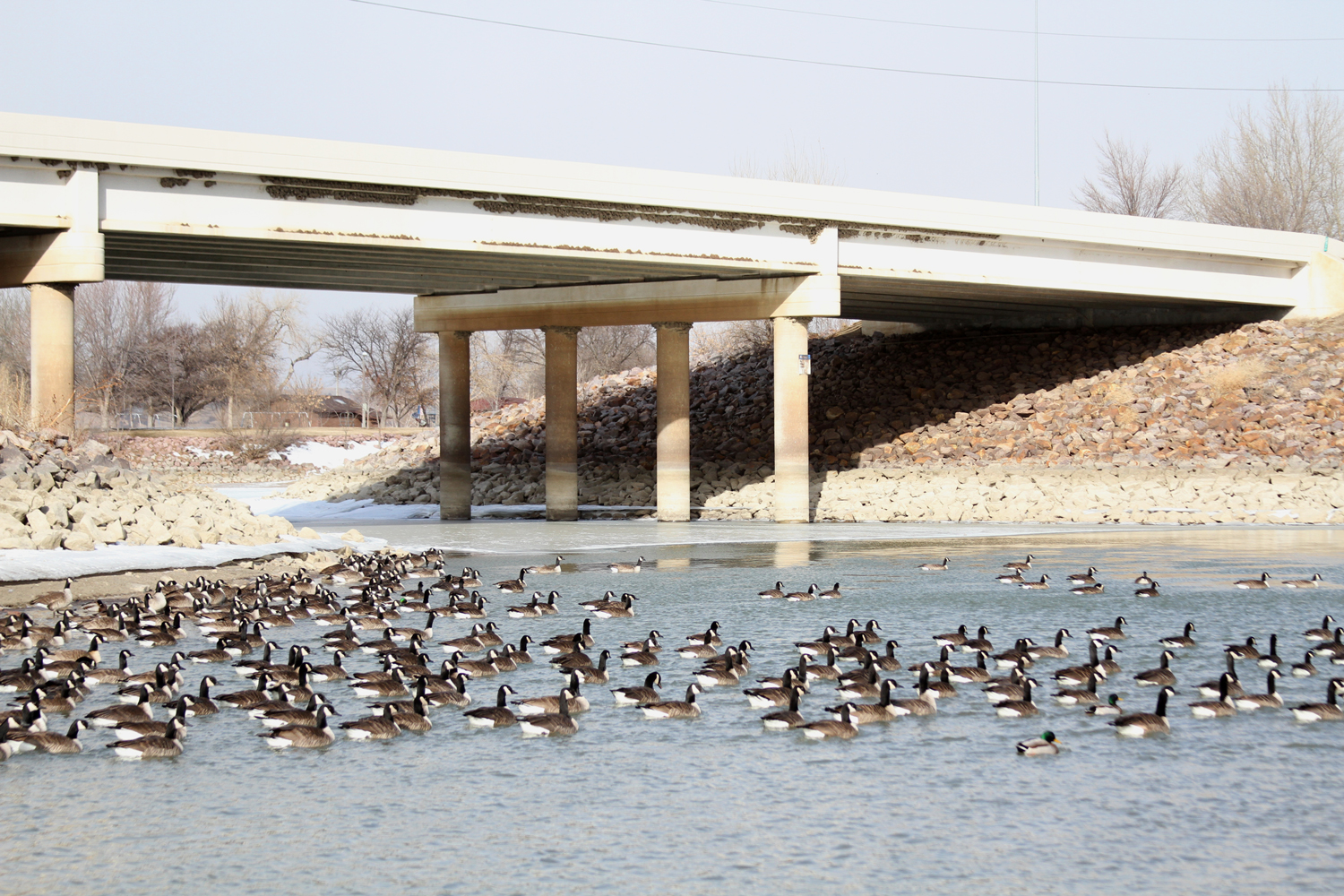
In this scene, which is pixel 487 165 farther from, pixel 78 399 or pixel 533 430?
pixel 533 430

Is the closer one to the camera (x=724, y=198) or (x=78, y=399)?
(x=78, y=399)

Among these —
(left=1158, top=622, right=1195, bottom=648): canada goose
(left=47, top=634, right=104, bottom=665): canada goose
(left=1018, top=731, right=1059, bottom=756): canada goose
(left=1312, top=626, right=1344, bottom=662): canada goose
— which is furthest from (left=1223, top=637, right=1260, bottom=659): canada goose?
(left=47, top=634, right=104, bottom=665): canada goose

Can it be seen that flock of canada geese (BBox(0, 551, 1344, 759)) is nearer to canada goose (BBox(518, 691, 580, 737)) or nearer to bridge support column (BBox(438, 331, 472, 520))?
canada goose (BBox(518, 691, 580, 737))

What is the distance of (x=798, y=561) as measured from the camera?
2600cm

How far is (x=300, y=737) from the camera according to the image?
11.8 m

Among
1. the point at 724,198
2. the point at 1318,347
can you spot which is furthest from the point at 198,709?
the point at 1318,347

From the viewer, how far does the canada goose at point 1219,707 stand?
12.7 metres

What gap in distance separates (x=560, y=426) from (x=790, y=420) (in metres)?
7.71

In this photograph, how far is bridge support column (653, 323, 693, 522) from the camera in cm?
3769

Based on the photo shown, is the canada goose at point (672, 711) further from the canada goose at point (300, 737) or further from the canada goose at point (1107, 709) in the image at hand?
the canada goose at point (1107, 709)

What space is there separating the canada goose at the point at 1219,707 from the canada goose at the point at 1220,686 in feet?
0.16

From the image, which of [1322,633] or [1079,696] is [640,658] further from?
[1322,633]

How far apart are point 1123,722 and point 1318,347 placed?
36.3 m

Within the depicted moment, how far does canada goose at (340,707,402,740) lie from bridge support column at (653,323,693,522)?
25619 millimetres
